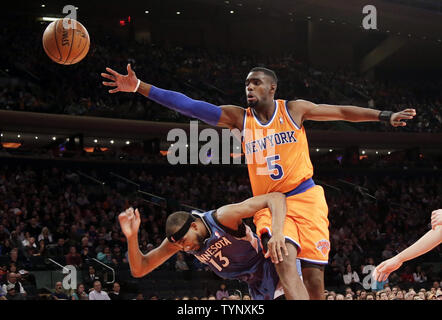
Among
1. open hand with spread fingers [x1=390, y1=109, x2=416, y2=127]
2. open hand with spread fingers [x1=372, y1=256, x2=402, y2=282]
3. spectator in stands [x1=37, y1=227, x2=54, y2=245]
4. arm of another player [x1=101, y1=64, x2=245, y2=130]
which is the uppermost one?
arm of another player [x1=101, y1=64, x2=245, y2=130]

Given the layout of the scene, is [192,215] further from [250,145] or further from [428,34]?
[428,34]

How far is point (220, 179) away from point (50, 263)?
8.04 m

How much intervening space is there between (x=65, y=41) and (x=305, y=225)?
11.7ft

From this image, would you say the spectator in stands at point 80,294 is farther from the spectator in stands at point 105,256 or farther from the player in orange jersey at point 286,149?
the player in orange jersey at point 286,149

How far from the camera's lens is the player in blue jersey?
4543mm

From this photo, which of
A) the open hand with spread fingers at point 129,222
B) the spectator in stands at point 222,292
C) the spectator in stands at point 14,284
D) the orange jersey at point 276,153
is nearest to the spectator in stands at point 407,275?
the spectator in stands at point 222,292

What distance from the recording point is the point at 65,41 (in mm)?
6715

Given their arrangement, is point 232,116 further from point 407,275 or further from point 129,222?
point 407,275

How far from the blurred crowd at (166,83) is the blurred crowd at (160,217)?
1724 mm

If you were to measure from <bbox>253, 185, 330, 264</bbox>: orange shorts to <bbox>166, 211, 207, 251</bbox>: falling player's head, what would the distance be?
0.44 m

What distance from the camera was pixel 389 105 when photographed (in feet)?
72.1

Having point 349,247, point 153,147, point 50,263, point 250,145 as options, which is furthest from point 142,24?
point 250,145

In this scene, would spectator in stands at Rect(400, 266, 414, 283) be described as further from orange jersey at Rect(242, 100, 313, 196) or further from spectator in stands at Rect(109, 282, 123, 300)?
orange jersey at Rect(242, 100, 313, 196)

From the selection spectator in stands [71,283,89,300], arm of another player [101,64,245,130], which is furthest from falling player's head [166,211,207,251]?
spectator in stands [71,283,89,300]
